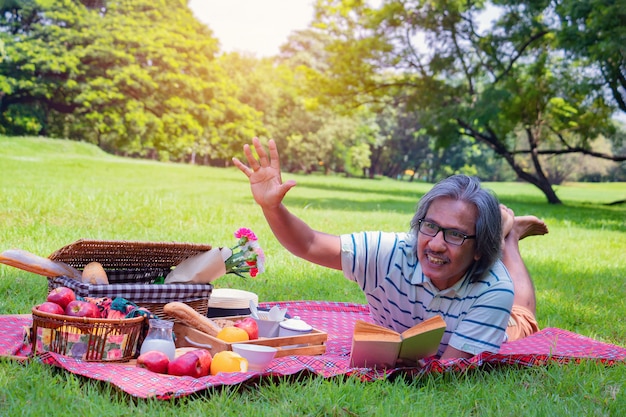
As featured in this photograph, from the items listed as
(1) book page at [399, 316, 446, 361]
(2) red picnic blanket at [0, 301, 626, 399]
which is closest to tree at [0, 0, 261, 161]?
(2) red picnic blanket at [0, 301, 626, 399]

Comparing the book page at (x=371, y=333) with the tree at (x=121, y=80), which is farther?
the tree at (x=121, y=80)

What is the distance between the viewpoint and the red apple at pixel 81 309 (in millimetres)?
→ 2619

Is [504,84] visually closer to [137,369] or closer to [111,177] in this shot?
[111,177]

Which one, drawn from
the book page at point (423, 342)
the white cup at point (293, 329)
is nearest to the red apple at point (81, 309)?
the white cup at point (293, 329)

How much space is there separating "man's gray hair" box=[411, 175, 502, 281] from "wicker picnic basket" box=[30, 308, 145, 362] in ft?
4.20

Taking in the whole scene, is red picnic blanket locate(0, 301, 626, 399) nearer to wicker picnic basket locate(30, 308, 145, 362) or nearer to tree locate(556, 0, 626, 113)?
wicker picnic basket locate(30, 308, 145, 362)

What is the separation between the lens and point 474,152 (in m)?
40.5

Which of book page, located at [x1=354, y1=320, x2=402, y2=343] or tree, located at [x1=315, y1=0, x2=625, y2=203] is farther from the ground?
tree, located at [x1=315, y1=0, x2=625, y2=203]

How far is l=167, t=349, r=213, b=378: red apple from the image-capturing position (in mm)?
2545

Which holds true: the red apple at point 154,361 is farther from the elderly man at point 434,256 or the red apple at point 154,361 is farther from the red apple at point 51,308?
the elderly man at point 434,256

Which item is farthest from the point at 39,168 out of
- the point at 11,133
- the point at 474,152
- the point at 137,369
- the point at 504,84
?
the point at 474,152

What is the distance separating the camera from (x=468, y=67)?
62.1 feet

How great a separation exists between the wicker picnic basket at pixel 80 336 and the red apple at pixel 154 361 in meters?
0.14

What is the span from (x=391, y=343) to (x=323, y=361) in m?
0.29
